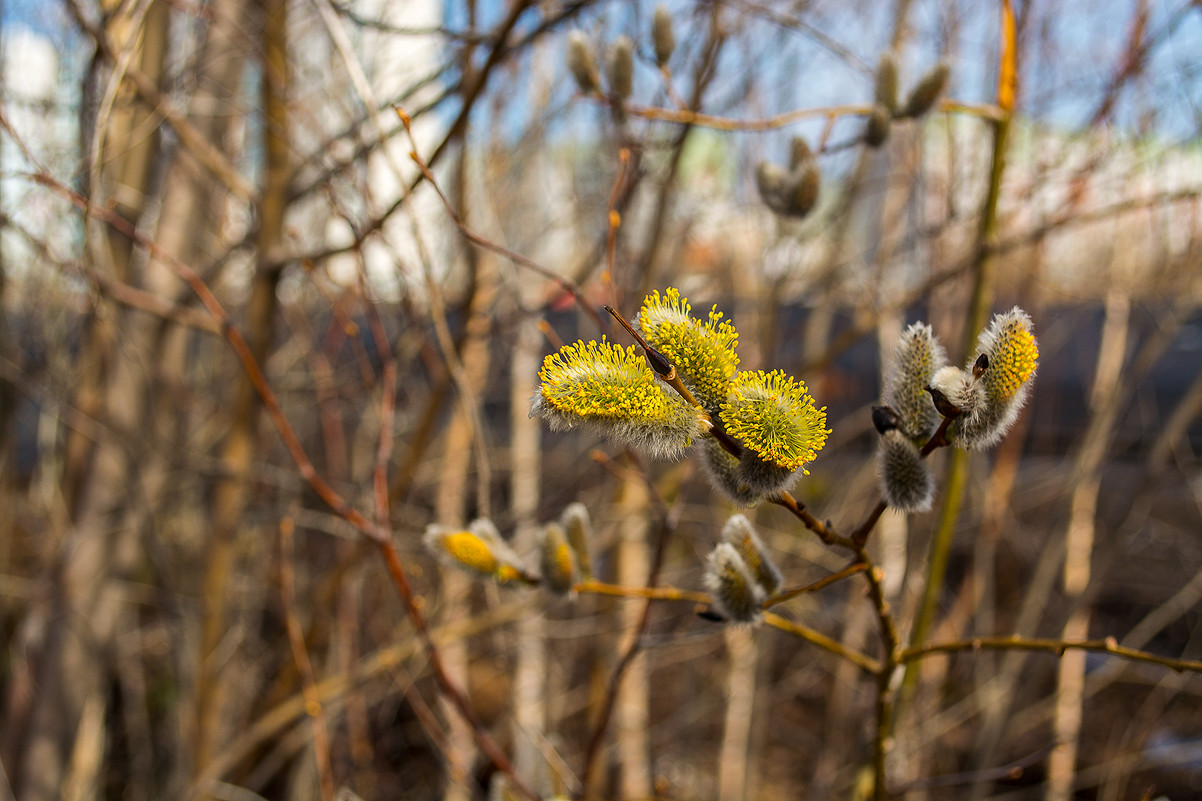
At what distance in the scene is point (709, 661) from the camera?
16.5 feet

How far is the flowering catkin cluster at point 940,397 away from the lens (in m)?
0.80

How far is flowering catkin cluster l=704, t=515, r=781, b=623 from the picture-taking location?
98cm

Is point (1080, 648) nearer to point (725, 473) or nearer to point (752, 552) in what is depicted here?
point (752, 552)

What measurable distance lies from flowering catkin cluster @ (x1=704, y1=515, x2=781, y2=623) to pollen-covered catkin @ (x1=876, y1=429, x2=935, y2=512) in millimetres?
187

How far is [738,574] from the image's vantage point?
0.98m

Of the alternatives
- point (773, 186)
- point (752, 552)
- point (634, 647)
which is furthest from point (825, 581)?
point (773, 186)

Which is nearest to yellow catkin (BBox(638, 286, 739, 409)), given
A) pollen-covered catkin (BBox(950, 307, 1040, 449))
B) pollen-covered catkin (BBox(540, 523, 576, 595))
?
pollen-covered catkin (BBox(950, 307, 1040, 449))

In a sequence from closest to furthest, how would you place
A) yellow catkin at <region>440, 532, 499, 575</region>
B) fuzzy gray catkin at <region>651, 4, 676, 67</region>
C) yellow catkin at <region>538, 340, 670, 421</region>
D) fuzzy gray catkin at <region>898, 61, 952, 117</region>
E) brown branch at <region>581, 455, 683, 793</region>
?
yellow catkin at <region>538, 340, 670, 421</region>, yellow catkin at <region>440, 532, 499, 575</region>, brown branch at <region>581, 455, 683, 793</region>, fuzzy gray catkin at <region>898, 61, 952, 117</region>, fuzzy gray catkin at <region>651, 4, 676, 67</region>

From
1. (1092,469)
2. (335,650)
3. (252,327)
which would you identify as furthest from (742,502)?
(335,650)

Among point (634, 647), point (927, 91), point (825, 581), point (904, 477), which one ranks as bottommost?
point (634, 647)

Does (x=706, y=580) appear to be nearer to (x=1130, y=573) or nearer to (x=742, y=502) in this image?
(x=742, y=502)

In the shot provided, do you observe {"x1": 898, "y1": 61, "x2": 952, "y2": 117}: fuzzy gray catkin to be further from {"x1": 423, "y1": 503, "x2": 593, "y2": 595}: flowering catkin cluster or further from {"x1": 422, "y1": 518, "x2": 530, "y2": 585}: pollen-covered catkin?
{"x1": 422, "y1": 518, "x2": 530, "y2": 585}: pollen-covered catkin

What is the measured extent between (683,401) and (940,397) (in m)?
0.26

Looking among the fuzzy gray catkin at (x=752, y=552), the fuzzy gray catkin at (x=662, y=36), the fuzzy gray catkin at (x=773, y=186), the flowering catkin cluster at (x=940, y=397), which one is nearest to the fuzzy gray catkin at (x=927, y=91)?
the fuzzy gray catkin at (x=773, y=186)
